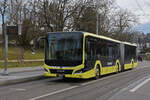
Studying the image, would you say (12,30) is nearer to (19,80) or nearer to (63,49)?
(19,80)

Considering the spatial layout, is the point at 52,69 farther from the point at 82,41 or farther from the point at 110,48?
the point at 110,48

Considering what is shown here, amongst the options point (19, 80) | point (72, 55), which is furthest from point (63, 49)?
point (19, 80)

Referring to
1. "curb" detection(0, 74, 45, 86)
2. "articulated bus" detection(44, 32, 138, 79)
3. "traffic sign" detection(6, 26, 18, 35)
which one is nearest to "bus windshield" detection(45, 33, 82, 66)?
"articulated bus" detection(44, 32, 138, 79)

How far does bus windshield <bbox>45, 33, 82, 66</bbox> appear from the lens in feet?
46.1

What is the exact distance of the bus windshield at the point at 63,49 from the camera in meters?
14.1

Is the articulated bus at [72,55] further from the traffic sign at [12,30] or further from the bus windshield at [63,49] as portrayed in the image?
the traffic sign at [12,30]

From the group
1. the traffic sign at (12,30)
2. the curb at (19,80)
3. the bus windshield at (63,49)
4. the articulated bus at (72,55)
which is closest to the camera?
the curb at (19,80)

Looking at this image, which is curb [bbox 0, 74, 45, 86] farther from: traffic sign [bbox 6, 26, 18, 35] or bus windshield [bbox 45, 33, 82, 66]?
traffic sign [bbox 6, 26, 18, 35]

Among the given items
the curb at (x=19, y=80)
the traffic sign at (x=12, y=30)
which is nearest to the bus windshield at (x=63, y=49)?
the curb at (x=19, y=80)

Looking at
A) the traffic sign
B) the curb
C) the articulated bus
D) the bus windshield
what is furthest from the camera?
the traffic sign

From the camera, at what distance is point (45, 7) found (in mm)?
29266

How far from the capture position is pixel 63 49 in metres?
14.3

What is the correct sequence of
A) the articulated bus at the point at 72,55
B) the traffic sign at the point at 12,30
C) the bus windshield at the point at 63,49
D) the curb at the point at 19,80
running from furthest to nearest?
the traffic sign at the point at 12,30
the bus windshield at the point at 63,49
the articulated bus at the point at 72,55
the curb at the point at 19,80

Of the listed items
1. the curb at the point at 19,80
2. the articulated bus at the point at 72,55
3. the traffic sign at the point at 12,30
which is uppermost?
the traffic sign at the point at 12,30
